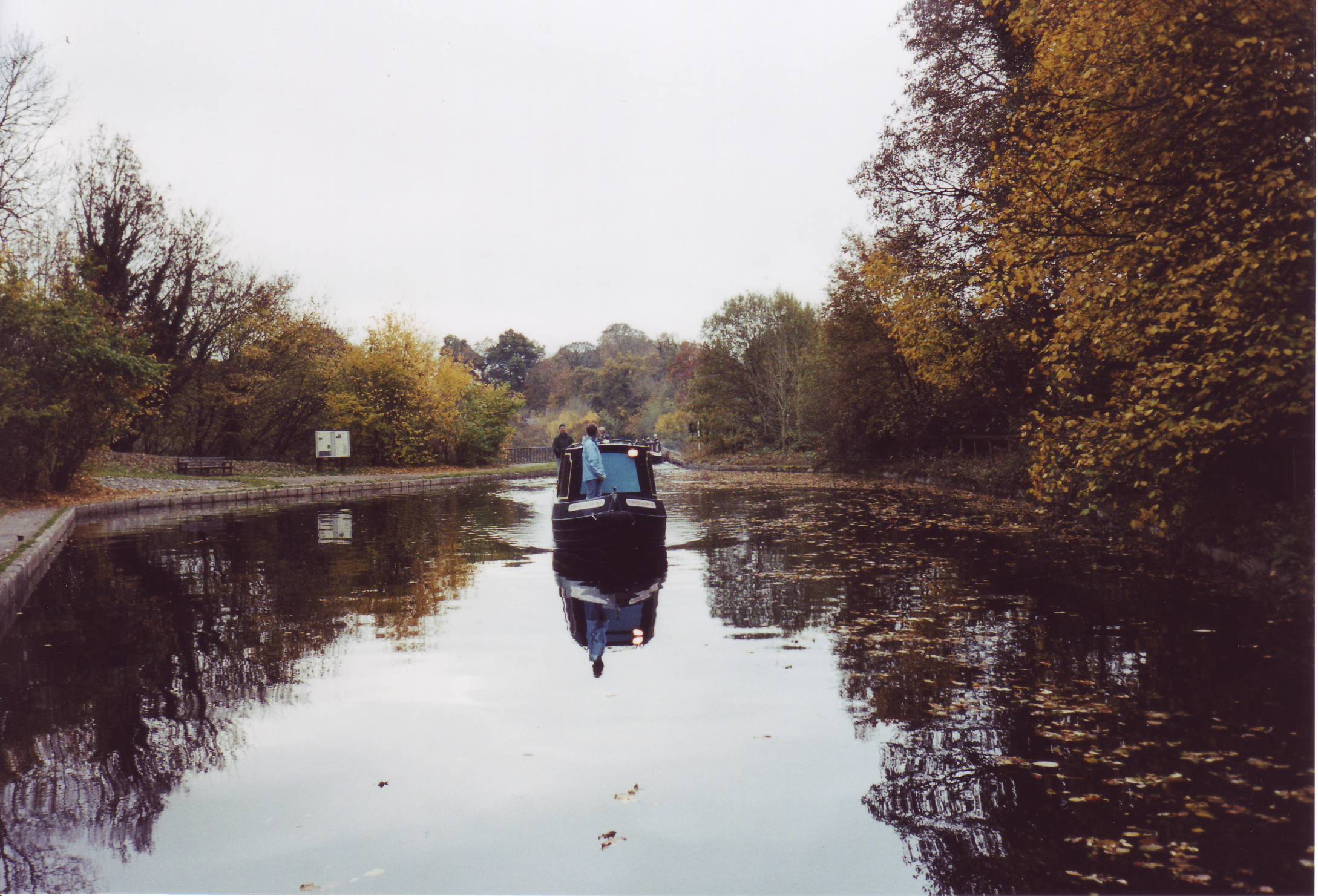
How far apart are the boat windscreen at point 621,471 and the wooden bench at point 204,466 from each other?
85.4 ft

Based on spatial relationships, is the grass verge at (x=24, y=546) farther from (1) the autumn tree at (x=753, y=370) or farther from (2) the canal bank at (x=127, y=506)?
(1) the autumn tree at (x=753, y=370)

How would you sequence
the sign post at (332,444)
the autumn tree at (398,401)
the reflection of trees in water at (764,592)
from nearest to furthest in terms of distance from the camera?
the reflection of trees in water at (764,592), the sign post at (332,444), the autumn tree at (398,401)

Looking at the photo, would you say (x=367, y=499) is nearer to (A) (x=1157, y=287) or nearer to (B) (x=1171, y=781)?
(A) (x=1157, y=287)

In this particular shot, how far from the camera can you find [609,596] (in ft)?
33.8

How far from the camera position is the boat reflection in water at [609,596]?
8031 millimetres

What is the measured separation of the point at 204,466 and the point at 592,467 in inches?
1097

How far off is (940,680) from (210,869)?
173 inches

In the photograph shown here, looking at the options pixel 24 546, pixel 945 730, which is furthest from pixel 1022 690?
pixel 24 546

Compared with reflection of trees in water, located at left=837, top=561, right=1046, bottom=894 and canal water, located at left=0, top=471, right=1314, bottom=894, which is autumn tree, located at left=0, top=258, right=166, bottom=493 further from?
reflection of trees in water, located at left=837, top=561, right=1046, bottom=894

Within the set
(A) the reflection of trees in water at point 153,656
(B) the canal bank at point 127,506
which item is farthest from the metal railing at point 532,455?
(A) the reflection of trees in water at point 153,656

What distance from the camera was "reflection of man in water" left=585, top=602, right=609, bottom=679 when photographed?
273 inches

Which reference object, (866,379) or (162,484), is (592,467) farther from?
(866,379)

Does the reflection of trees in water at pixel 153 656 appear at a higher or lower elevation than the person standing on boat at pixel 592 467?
lower

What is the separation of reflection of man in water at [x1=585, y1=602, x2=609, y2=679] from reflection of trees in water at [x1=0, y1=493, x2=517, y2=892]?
4.79ft
